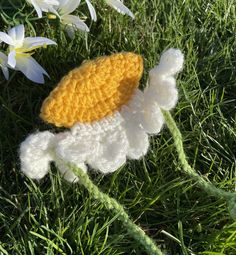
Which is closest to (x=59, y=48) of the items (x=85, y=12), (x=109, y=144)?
(x=85, y=12)

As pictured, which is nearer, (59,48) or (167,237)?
(167,237)

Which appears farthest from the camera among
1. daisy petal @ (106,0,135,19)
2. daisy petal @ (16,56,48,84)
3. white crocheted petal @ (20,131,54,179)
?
daisy petal @ (106,0,135,19)

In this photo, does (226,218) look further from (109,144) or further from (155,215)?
(109,144)

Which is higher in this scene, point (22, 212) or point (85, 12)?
point (85, 12)

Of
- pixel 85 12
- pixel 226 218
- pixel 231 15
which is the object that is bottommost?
pixel 226 218

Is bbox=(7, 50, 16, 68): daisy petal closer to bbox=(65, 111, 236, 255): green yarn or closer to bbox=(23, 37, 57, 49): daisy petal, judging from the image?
bbox=(23, 37, 57, 49): daisy petal

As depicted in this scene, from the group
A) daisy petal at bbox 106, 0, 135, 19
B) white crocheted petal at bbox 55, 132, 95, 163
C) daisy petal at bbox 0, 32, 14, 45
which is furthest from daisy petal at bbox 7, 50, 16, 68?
daisy petal at bbox 106, 0, 135, 19

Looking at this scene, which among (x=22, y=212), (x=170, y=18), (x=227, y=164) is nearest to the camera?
(x=22, y=212)

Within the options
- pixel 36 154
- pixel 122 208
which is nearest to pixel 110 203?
pixel 122 208
